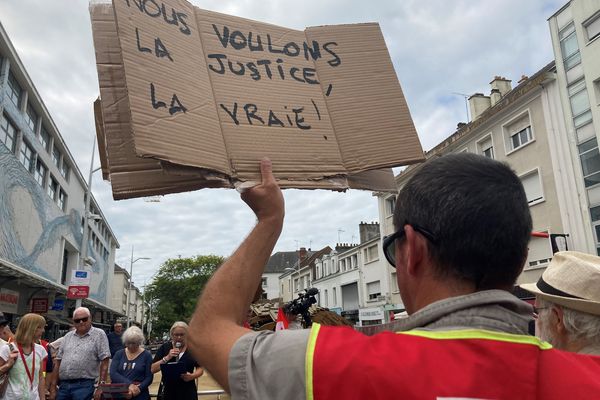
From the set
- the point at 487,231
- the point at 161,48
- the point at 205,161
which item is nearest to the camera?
the point at 487,231

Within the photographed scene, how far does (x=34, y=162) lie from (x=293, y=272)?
39543mm

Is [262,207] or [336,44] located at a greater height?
[336,44]

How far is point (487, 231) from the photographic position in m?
1.10

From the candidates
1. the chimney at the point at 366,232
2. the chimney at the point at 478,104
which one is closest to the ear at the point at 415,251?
the chimney at the point at 478,104

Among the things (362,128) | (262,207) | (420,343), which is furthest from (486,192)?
(362,128)

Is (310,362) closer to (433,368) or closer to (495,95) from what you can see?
(433,368)

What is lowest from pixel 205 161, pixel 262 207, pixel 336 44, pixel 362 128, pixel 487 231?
pixel 487 231

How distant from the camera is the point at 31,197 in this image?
21.3m

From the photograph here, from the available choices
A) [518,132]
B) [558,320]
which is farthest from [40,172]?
[558,320]

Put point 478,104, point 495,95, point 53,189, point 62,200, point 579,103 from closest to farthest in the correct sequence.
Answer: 1. point 579,103
2. point 495,95
3. point 478,104
4. point 53,189
5. point 62,200

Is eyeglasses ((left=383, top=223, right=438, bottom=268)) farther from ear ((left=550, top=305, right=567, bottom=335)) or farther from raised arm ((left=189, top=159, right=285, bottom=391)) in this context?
ear ((left=550, top=305, right=567, bottom=335))

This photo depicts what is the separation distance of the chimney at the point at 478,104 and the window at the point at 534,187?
704 cm

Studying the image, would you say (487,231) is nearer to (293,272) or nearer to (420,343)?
(420,343)

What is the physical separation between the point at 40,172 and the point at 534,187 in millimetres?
23153
